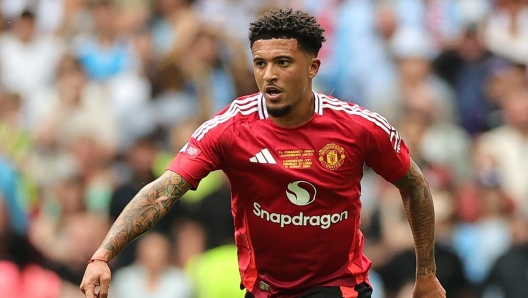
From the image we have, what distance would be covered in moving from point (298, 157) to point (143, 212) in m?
0.91

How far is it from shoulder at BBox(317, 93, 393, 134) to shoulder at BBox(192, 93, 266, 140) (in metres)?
0.35

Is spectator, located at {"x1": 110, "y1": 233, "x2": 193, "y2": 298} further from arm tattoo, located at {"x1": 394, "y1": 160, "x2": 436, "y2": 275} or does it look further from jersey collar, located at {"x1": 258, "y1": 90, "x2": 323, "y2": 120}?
jersey collar, located at {"x1": 258, "y1": 90, "x2": 323, "y2": 120}

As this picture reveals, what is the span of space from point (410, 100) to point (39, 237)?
407cm

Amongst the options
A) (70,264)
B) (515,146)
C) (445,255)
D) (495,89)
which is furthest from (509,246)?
(70,264)

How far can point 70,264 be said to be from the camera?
1020cm

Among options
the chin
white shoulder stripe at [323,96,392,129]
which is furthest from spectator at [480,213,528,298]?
the chin

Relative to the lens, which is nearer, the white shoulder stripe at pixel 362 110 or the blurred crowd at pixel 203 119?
the white shoulder stripe at pixel 362 110

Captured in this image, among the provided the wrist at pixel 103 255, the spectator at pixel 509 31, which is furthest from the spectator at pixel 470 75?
the wrist at pixel 103 255

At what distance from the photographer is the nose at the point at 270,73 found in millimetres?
5922

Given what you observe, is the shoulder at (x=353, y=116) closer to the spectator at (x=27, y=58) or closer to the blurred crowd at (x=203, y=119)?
the blurred crowd at (x=203, y=119)

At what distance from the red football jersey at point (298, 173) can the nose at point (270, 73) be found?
1.07 feet

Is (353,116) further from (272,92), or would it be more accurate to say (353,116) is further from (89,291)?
(89,291)

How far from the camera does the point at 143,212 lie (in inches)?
230

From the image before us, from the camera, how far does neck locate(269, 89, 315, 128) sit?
6.15 meters
